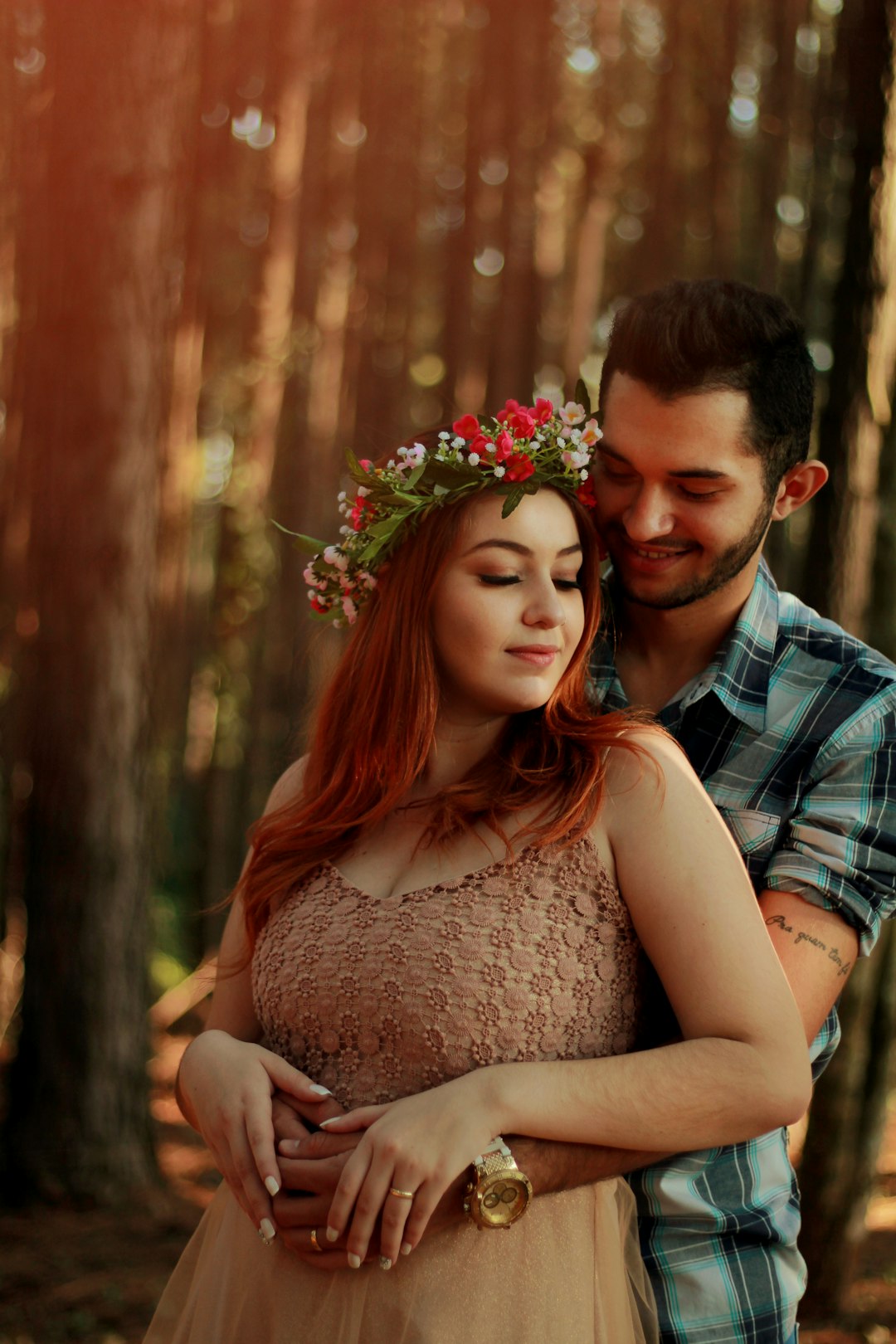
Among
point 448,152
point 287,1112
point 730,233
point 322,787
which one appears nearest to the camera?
point 287,1112

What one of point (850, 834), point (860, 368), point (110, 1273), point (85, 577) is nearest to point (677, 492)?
point (850, 834)

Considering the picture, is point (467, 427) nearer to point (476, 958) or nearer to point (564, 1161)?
point (476, 958)

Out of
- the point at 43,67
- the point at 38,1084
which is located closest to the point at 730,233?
the point at 43,67

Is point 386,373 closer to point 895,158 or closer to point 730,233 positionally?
point 730,233

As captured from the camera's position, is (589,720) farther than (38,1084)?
No

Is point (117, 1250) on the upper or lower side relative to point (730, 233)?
lower

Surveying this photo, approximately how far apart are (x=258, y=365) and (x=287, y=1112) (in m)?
13.2

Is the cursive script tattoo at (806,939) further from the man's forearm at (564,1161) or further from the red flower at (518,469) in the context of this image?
the red flower at (518,469)

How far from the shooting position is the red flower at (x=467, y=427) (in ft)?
9.11

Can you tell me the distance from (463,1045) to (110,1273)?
177 inches

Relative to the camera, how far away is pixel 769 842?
2.74m

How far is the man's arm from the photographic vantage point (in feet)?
8.54

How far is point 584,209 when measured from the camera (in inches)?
672

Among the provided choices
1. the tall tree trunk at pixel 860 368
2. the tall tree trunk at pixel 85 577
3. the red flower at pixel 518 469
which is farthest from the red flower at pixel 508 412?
the tall tree trunk at pixel 85 577
